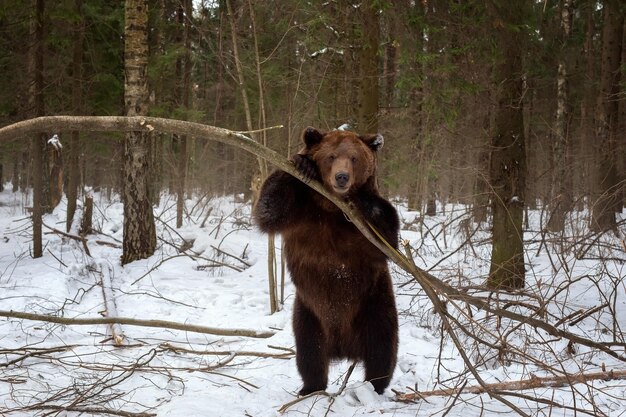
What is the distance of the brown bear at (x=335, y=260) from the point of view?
4184 millimetres

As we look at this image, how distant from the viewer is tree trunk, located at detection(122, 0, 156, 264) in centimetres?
1037

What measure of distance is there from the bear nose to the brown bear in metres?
0.18

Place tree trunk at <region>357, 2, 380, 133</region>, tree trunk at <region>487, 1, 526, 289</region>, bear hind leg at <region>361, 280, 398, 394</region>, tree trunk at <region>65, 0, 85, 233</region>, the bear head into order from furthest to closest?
tree trunk at <region>65, 0, 85, 233</region> < tree trunk at <region>357, 2, 380, 133</region> < tree trunk at <region>487, 1, 526, 289</region> < bear hind leg at <region>361, 280, 398, 394</region> < the bear head

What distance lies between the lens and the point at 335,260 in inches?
171

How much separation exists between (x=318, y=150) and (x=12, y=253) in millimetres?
9382

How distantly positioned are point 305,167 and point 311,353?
1.64 metres

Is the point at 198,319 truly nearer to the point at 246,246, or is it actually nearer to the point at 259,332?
the point at 259,332

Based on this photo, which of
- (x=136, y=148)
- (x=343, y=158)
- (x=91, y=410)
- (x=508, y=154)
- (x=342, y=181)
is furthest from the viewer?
(x=136, y=148)

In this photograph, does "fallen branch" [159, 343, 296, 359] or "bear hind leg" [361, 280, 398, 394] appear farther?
"fallen branch" [159, 343, 296, 359]

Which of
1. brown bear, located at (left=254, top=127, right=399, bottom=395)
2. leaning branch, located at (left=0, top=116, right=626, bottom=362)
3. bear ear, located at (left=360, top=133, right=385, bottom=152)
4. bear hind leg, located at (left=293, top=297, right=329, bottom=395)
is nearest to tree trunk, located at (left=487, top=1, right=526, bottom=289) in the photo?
bear ear, located at (left=360, top=133, right=385, bottom=152)

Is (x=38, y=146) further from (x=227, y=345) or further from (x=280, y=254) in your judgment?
(x=227, y=345)

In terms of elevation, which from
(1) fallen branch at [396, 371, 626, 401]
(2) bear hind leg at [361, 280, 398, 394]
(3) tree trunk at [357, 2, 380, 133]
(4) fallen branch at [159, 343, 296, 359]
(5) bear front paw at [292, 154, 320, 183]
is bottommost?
(4) fallen branch at [159, 343, 296, 359]

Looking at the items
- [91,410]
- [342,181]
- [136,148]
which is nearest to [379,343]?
[342,181]

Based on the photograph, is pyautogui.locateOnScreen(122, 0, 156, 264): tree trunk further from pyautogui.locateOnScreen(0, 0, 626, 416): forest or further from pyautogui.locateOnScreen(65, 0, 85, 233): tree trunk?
Answer: pyautogui.locateOnScreen(65, 0, 85, 233): tree trunk
